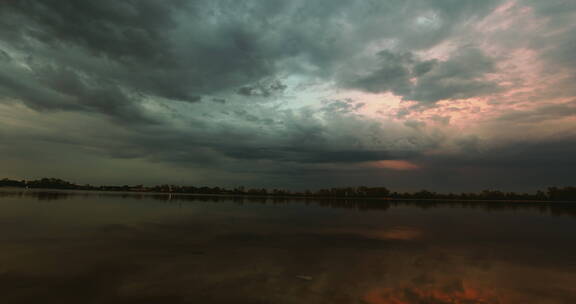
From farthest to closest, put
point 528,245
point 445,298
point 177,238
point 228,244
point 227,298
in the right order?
1. point 528,245
2. point 177,238
3. point 228,244
4. point 445,298
5. point 227,298

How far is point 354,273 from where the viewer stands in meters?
12.2

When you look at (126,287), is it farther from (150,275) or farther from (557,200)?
(557,200)

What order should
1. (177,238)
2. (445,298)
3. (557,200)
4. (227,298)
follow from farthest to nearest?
(557,200) < (177,238) < (445,298) < (227,298)

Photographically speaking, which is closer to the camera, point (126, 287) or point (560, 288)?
point (126, 287)

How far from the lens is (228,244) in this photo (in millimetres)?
17609

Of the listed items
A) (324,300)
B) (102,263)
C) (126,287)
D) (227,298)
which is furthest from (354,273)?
(102,263)

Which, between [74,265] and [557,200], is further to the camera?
[557,200]

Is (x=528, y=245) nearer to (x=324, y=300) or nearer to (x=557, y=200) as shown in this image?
(x=324, y=300)

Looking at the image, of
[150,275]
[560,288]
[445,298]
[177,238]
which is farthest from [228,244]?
[560,288]

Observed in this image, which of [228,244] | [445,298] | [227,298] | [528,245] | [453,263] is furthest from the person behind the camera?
[528,245]

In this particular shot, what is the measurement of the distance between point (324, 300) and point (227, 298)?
330 centimetres

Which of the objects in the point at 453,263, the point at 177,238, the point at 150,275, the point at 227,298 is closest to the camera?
the point at 227,298

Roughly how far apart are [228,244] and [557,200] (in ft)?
713

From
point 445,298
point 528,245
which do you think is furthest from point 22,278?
point 528,245
